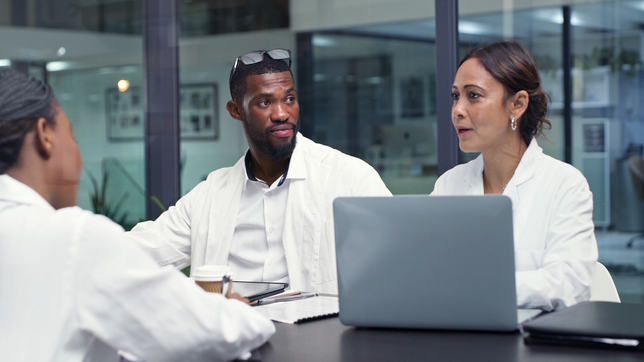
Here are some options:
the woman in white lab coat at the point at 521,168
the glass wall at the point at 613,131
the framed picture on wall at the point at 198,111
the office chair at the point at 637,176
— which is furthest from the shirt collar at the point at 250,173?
the office chair at the point at 637,176

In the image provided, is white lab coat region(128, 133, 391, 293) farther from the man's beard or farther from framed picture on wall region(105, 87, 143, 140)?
framed picture on wall region(105, 87, 143, 140)

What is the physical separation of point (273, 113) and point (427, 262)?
1293 mm

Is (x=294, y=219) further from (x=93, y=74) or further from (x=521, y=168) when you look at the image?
(x=93, y=74)

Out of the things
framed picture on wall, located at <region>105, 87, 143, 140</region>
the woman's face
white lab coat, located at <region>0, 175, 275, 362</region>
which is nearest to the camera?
white lab coat, located at <region>0, 175, 275, 362</region>

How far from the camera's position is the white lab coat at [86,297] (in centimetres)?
112

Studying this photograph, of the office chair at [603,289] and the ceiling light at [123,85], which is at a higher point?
the ceiling light at [123,85]

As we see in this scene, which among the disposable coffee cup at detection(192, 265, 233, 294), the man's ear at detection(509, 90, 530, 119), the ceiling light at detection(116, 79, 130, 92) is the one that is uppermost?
the ceiling light at detection(116, 79, 130, 92)

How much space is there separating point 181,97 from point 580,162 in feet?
8.73

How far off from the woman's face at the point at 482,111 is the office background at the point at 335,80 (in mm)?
1181

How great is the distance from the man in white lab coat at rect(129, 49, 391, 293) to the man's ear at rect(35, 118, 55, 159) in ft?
4.03

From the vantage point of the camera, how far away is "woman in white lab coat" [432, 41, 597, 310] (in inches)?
75.9

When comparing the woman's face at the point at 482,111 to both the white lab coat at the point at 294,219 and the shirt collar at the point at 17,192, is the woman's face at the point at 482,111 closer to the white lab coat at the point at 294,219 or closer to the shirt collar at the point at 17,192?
the white lab coat at the point at 294,219

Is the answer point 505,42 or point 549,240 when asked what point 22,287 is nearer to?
point 549,240

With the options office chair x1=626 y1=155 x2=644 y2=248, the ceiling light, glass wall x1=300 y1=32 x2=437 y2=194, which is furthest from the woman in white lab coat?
the ceiling light
